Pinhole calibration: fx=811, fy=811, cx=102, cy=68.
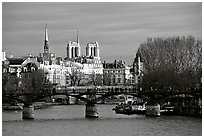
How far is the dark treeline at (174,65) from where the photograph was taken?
17828 millimetres

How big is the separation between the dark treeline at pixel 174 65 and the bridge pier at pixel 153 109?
2.63ft

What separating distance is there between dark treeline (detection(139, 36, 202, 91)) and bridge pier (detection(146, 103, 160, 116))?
801mm

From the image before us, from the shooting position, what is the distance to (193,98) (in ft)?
55.6

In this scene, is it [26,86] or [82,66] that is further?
[82,66]

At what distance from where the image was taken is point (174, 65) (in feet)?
61.5

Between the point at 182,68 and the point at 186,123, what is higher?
the point at 182,68

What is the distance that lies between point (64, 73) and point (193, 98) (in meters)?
20.6

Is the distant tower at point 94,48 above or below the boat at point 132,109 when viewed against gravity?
above

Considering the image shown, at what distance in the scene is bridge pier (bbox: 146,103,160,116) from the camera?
1696cm

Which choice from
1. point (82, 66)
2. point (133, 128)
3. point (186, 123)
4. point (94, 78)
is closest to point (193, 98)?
point (186, 123)

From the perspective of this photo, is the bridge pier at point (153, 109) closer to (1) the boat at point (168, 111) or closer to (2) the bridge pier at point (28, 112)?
(1) the boat at point (168, 111)

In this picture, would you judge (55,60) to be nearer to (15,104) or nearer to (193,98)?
(15,104)

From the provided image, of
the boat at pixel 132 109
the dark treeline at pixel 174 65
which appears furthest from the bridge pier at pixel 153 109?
the boat at pixel 132 109

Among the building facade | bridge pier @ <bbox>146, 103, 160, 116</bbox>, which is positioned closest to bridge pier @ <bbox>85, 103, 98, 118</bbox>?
bridge pier @ <bbox>146, 103, 160, 116</bbox>
